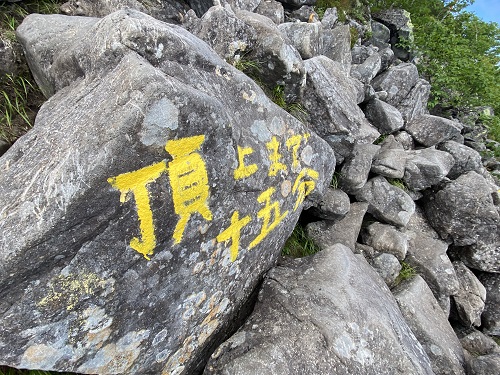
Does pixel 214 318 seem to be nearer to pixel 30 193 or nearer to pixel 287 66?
pixel 30 193

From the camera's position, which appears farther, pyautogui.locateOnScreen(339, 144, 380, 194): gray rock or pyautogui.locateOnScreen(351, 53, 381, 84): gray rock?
pyautogui.locateOnScreen(351, 53, 381, 84): gray rock

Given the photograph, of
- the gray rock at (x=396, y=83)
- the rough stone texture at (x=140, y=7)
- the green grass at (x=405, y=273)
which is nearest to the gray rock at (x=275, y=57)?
the rough stone texture at (x=140, y=7)

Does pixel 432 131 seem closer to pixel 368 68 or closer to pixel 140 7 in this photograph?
pixel 368 68

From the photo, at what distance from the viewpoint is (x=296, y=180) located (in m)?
4.94

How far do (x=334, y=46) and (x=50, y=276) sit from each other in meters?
9.12

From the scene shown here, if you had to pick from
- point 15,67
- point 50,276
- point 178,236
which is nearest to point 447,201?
point 178,236

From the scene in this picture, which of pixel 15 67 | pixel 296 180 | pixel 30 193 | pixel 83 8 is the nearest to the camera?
pixel 30 193

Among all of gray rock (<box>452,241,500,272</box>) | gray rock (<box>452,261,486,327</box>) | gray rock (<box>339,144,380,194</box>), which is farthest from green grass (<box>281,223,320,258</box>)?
gray rock (<box>452,241,500,272</box>)

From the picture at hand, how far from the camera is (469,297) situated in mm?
7375

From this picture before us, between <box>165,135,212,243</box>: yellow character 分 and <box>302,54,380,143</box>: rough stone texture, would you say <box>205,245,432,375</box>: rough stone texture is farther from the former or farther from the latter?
<box>302,54,380,143</box>: rough stone texture

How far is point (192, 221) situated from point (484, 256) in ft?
26.2

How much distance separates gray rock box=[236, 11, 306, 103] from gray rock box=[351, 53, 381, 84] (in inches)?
212

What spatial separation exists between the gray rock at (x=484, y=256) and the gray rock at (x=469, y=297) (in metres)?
0.34

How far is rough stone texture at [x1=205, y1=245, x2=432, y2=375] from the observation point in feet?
12.2
